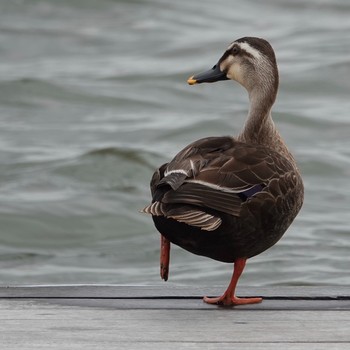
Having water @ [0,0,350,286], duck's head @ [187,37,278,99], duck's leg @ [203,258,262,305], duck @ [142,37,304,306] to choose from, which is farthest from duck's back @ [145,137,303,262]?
water @ [0,0,350,286]

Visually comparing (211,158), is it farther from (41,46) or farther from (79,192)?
(41,46)

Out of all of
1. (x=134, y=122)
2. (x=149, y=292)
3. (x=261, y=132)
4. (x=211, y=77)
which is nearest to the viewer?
(x=149, y=292)

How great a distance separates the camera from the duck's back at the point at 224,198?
4902mm

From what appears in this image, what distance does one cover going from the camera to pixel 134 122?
48.6ft

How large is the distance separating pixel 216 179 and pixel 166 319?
62 cm

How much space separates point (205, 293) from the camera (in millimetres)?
5375

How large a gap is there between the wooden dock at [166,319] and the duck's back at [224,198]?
0.85 feet

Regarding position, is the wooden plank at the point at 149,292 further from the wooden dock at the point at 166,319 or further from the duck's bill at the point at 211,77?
the duck's bill at the point at 211,77

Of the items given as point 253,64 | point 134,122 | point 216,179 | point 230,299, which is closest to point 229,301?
point 230,299

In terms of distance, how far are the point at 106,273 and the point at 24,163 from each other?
3.23 m

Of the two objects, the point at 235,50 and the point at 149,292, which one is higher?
the point at 235,50

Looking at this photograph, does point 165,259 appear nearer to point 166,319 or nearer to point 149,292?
point 149,292

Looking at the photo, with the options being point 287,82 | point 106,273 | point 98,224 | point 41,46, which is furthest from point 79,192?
point 41,46

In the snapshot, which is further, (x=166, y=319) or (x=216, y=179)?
(x=216, y=179)
